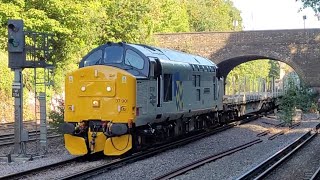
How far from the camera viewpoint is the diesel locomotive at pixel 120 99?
14.2 metres

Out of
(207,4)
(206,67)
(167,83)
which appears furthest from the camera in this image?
(207,4)

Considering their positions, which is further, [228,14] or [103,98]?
[228,14]

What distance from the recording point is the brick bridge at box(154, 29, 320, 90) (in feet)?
158

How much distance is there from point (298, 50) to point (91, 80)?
3696cm

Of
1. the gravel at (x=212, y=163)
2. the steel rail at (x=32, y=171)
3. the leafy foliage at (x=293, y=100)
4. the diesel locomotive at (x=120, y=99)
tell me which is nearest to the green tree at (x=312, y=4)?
the leafy foliage at (x=293, y=100)

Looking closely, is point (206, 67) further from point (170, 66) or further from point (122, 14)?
point (122, 14)

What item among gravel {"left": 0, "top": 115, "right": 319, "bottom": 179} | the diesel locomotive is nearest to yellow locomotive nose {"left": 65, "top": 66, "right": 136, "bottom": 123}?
the diesel locomotive

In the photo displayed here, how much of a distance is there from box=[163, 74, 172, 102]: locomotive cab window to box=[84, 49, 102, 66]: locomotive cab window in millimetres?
2086

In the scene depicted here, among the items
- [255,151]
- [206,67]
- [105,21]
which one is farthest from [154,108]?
[105,21]

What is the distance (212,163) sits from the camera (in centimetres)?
1416

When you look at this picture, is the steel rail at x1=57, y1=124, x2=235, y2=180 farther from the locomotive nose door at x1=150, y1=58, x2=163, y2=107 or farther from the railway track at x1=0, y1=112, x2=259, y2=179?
the locomotive nose door at x1=150, y1=58, x2=163, y2=107

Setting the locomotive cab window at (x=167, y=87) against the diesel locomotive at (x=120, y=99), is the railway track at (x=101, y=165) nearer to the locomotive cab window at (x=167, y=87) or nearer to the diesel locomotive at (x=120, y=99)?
the diesel locomotive at (x=120, y=99)

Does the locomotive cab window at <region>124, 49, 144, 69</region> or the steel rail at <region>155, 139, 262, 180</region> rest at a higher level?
the locomotive cab window at <region>124, 49, 144, 69</region>

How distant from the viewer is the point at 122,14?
3353 centimetres
